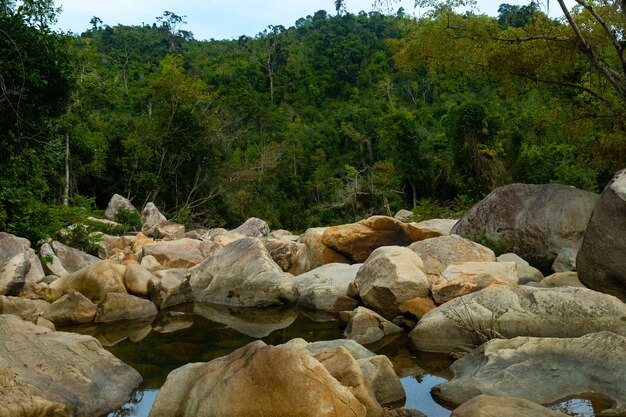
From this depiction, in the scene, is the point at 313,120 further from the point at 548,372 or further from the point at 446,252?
the point at 548,372

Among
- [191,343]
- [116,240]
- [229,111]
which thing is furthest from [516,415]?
[229,111]

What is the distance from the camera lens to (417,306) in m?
9.25

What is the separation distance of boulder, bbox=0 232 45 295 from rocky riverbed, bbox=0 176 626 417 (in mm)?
45

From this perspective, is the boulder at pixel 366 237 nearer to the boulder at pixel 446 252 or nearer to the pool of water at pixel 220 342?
the boulder at pixel 446 252

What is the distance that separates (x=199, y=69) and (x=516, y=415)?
4887 cm

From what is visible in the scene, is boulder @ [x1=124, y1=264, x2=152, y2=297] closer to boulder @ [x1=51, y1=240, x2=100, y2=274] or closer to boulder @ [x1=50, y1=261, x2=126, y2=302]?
boulder @ [x1=50, y1=261, x2=126, y2=302]

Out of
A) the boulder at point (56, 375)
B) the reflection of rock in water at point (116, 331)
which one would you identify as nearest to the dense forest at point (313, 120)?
the reflection of rock in water at point (116, 331)

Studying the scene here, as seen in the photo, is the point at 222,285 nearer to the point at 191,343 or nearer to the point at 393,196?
the point at 191,343

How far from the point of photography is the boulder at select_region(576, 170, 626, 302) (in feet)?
27.4

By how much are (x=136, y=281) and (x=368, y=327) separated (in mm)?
5037

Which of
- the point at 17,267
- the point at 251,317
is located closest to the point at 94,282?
the point at 17,267

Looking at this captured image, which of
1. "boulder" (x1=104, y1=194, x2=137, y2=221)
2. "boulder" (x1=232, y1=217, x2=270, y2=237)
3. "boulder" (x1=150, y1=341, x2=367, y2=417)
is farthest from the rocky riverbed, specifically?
"boulder" (x1=104, y1=194, x2=137, y2=221)

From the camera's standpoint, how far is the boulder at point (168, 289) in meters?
11.8

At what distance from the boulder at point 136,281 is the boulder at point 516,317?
574cm
